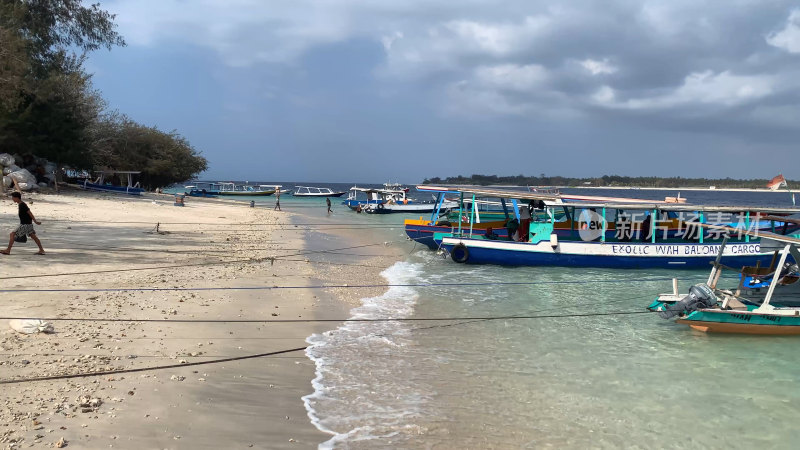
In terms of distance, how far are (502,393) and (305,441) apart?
2902 millimetres

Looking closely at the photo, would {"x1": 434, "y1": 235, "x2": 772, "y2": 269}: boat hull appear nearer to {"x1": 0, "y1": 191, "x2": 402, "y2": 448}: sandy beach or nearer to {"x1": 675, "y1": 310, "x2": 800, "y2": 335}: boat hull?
{"x1": 0, "y1": 191, "x2": 402, "y2": 448}: sandy beach

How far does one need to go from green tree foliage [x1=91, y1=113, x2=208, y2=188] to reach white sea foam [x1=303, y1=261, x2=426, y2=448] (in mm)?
46457

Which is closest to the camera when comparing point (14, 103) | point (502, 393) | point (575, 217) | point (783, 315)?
point (502, 393)

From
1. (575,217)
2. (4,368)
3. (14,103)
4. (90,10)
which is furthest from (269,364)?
(90,10)

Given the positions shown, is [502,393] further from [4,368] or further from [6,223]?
[6,223]

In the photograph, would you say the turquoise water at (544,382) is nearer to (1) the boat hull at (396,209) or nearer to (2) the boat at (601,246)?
(2) the boat at (601,246)

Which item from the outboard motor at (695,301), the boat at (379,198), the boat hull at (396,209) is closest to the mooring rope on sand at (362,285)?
the outboard motor at (695,301)

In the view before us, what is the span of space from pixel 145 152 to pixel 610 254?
50418 mm

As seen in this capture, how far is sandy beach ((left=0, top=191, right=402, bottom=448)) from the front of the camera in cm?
528

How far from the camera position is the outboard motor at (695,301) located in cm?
1037

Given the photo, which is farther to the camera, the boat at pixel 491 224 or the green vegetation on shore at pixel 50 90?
the green vegetation on shore at pixel 50 90

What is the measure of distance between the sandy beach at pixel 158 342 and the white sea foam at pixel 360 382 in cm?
25

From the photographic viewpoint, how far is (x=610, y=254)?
19.0m

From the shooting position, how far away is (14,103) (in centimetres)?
2984
